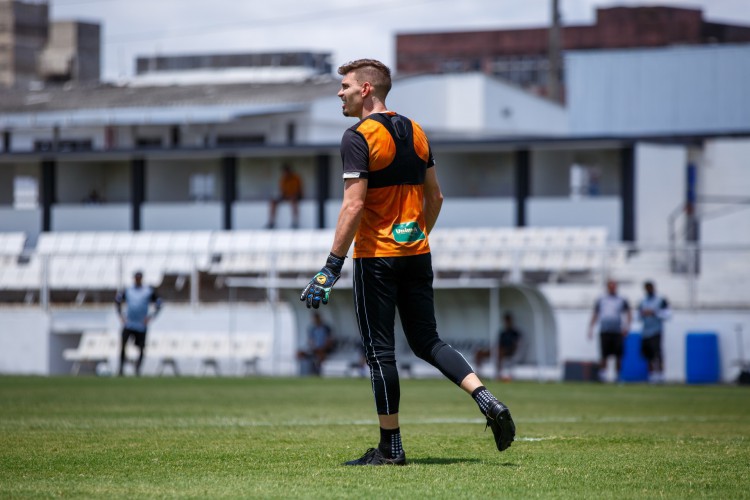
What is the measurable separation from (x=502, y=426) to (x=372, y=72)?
2.05m

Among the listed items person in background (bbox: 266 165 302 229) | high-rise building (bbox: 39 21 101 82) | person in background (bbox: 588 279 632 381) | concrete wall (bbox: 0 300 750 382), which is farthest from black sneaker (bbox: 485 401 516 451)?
high-rise building (bbox: 39 21 101 82)

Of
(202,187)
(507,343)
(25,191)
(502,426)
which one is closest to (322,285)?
(502,426)

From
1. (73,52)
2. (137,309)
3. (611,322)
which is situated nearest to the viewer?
(137,309)

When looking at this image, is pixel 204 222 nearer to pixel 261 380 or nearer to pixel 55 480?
pixel 261 380

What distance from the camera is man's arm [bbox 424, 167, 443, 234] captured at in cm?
802

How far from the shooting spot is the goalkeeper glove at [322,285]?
24.5 feet

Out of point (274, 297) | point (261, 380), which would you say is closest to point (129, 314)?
point (261, 380)

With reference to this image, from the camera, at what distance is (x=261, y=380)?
931 inches

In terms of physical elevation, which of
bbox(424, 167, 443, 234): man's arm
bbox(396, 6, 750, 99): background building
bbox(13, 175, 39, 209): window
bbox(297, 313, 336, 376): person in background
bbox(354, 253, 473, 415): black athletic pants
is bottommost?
bbox(297, 313, 336, 376): person in background

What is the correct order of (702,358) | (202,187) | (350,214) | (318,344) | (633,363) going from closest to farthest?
(350,214), (702,358), (318,344), (633,363), (202,187)

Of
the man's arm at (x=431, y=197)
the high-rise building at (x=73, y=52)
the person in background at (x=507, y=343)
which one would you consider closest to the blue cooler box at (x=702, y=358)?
the person in background at (x=507, y=343)

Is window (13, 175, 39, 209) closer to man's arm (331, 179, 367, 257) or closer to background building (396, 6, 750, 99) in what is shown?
background building (396, 6, 750, 99)

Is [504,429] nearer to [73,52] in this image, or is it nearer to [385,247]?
[385,247]

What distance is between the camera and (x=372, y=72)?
25.8 ft
